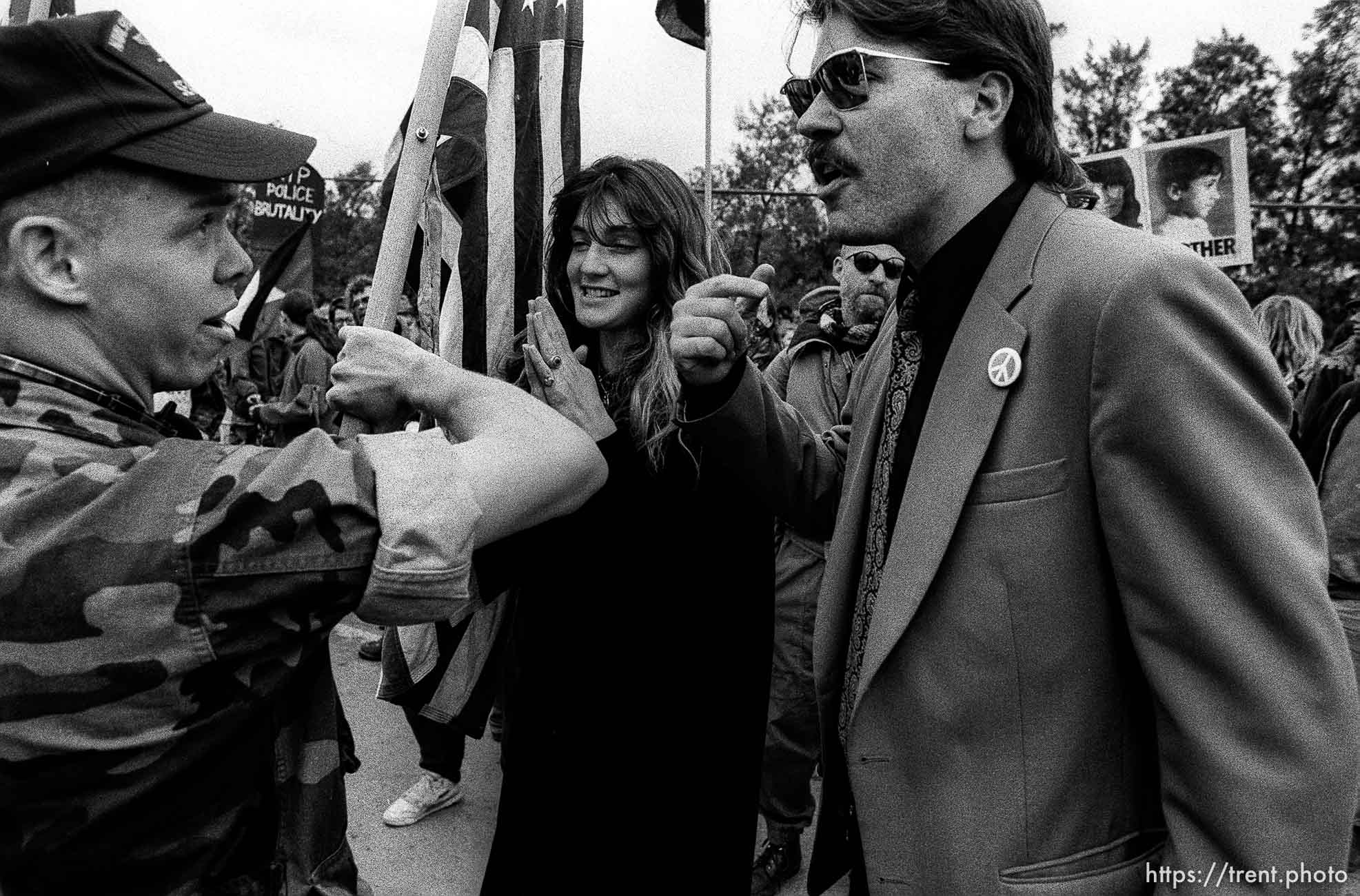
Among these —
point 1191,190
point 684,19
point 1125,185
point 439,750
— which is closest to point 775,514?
point 684,19

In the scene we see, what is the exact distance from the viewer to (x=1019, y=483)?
147 centimetres

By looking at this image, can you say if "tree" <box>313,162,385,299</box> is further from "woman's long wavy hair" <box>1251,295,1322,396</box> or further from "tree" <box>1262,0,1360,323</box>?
"woman's long wavy hair" <box>1251,295,1322,396</box>

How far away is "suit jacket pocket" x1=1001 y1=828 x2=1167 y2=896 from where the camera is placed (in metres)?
1.44

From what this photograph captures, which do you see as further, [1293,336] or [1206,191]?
[1206,191]

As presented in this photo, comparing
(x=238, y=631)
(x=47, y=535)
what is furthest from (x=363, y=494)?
(x=47, y=535)

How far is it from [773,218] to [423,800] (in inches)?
1030

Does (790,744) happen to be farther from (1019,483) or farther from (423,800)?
(1019,483)

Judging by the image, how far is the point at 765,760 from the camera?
13.1 ft

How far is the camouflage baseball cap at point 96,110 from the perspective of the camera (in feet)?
3.81

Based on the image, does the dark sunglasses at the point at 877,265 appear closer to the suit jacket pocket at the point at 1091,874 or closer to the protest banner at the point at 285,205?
the suit jacket pocket at the point at 1091,874

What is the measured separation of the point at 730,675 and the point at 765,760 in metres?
1.76

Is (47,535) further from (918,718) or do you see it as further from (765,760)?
(765,760)

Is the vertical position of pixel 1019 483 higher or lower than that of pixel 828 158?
lower

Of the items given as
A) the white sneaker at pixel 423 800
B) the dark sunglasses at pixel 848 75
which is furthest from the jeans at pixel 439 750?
the dark sunglasses at pixel 848 75
